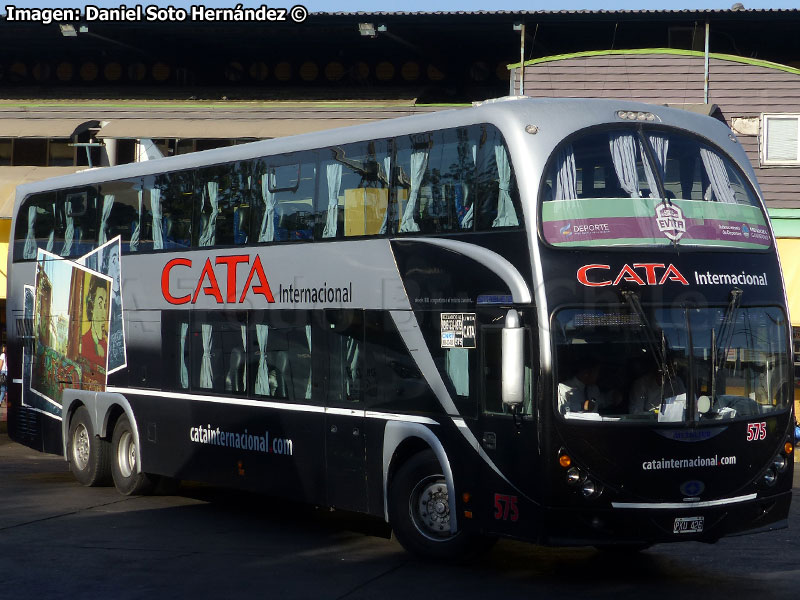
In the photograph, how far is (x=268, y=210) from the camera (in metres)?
13.2

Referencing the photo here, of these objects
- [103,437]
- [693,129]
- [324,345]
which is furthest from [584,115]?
[103,437]

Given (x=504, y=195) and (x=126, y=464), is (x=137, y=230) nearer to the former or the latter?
(x=126, y=464)

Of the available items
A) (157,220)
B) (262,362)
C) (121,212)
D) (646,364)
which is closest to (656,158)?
(646,364)

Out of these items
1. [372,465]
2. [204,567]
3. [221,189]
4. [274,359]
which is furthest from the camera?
[221,189]

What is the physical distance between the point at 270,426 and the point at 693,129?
208 inches

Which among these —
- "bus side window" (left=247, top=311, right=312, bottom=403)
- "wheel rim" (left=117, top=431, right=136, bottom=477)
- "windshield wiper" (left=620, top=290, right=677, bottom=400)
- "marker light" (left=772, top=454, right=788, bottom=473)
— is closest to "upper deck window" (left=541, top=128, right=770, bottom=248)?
"windshield wiper" (left=620, top=290, right=677, bottom=400)

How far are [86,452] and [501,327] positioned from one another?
27.4 ft

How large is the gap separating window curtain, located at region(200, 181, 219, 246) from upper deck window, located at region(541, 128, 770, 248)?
16.8 feet

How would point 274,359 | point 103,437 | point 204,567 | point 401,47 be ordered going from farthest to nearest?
point 401,47 → point 103,437 → point 274,359 → point 204,567

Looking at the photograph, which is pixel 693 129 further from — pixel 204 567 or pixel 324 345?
pixel 204 567

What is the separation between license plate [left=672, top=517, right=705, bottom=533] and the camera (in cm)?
983

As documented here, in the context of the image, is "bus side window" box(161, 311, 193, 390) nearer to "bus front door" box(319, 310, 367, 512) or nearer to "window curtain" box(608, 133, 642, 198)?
"bus front door" box(319, 310, 367, 512)

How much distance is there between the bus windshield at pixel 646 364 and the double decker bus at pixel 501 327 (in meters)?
0.02

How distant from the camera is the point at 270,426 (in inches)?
515
